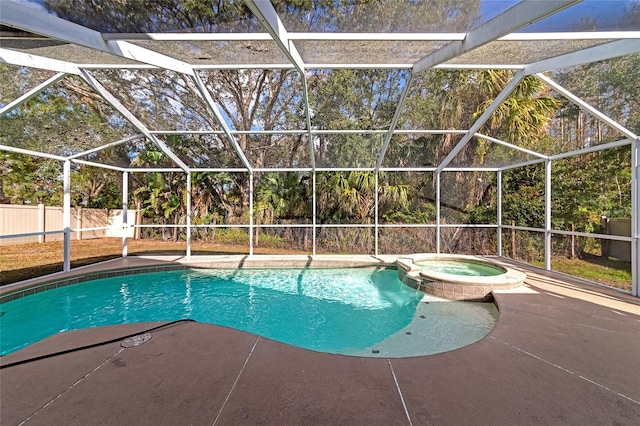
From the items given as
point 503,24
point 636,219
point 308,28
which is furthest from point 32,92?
point 636,219

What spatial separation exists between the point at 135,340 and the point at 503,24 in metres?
4.96

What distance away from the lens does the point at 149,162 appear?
8.96m

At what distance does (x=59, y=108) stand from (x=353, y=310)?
260 inches

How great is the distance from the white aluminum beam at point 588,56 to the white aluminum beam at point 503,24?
1.63 metres

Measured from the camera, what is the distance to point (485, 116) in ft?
19.0

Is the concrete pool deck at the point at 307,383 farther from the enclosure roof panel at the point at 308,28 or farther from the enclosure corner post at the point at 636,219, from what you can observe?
the enclosure roof panel at the point at 308,28

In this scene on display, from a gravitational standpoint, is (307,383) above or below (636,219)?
below

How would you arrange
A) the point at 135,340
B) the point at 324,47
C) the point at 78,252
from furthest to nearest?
the point at 78,252 < the point at 324,47 < the point at 135,340

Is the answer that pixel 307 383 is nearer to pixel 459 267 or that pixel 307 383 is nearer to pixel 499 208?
pixel 459 267

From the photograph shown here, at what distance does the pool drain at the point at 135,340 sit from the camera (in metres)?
2.66

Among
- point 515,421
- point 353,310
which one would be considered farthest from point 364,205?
point 515,421

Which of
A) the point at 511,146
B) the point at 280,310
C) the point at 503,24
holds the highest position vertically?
the point at 503,24

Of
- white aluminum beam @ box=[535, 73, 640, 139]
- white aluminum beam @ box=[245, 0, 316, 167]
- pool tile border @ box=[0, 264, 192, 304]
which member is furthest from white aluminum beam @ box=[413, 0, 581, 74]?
pool tile border @ box=[0, 264, 192, 304]

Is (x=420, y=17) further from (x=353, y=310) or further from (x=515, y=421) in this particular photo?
(x=353, y=310)
